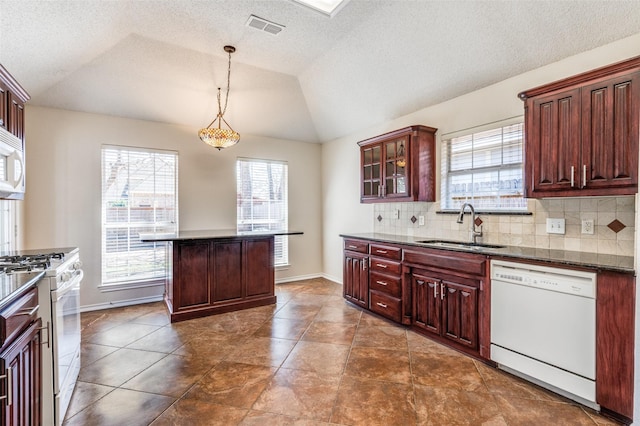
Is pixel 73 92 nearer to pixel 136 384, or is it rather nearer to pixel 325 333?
pixel 136 384

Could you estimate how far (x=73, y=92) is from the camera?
12.2 feet

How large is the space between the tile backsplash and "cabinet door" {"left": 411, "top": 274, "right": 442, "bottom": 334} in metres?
0.77

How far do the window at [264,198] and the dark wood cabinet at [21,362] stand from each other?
3571mm

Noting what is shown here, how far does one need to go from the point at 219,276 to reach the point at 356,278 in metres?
1.73

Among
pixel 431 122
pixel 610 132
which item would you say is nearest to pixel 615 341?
pixel 610 132

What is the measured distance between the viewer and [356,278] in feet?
13.3

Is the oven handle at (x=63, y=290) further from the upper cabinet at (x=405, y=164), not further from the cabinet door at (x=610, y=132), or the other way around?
the cabinet door at (x=610, y=132)

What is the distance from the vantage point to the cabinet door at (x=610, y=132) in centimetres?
200

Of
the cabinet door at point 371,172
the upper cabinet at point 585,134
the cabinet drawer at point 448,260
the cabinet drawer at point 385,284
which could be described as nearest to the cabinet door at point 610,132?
the upper cabinet at point 585,134

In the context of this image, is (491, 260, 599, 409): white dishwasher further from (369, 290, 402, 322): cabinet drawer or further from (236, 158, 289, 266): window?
(236, 158, 289, 266): window

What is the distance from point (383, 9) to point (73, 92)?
3681mm

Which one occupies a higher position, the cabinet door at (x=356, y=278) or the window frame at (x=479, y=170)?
the window frame at (x=479, y=170)

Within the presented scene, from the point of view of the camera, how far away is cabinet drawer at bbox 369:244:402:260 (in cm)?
343

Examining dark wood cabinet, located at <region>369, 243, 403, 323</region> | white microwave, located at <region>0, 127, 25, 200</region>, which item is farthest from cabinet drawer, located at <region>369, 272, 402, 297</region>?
white microwave, located at <region>0, 127, 25, 200</region>
